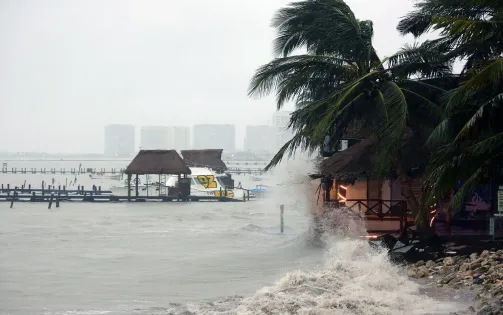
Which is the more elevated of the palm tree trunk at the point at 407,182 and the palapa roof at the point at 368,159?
the palapa roof at the point at 368,159

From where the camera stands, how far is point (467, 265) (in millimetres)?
16578

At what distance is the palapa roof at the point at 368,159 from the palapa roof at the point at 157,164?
39194 mm

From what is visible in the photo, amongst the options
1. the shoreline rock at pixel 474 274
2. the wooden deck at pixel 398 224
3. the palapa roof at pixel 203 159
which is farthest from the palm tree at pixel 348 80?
the palapa roof at pixel 203 159

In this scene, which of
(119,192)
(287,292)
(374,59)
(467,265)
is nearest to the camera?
(287,292)

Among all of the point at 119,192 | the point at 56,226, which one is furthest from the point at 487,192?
the point at 119,192

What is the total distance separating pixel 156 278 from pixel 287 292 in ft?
19.7

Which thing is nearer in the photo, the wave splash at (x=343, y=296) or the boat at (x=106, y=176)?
the wave splash at (x=343, y=296)

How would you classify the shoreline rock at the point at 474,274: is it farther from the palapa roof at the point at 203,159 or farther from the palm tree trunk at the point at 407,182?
the palapa roof at the point at 203,159

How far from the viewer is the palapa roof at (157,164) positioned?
201 ft

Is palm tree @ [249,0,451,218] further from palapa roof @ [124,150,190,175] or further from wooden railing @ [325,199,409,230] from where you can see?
palapa roof @ [124,150,190,175]

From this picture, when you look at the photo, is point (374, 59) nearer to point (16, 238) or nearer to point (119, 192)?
point (16, 238)

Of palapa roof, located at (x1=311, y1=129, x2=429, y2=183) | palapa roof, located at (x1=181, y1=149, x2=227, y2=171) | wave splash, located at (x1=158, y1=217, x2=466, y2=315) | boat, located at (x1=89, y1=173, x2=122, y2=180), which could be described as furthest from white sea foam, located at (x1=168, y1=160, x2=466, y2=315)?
boat, located at (x1=89, y1=173, x2=122, y2=180)

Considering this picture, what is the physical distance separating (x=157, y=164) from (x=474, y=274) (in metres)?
47.8

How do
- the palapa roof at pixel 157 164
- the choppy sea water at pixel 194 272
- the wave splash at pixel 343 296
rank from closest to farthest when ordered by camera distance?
the wave splash at pixel 343 296, the choppy sea water at pixel 194 272, the palapa roof at pixel 157 164
